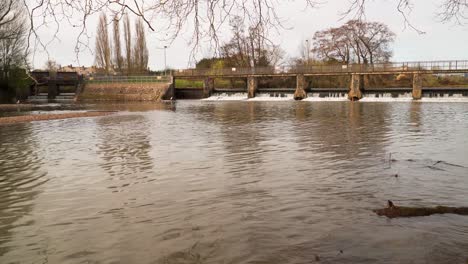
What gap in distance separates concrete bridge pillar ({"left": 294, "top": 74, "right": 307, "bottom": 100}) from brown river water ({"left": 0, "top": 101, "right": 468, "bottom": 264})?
121 ft

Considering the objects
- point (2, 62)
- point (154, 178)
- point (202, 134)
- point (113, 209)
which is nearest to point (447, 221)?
point (113, 209)

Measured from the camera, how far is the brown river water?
231 inches

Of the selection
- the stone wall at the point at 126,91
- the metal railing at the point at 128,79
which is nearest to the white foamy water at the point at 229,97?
the stone wall at the point at 126,91

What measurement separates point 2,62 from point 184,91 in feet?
80.2

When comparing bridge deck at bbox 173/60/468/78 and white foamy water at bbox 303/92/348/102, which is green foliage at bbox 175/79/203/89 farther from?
white foamy water at bbox 303/92/348/102

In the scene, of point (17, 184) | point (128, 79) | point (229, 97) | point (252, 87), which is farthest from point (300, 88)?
point (17, 184)

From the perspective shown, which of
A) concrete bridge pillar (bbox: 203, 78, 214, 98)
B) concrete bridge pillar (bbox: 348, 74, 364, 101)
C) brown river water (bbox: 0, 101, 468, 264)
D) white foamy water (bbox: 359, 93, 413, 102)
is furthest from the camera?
concrete bridge pillar (bbox: 203, 78, 214, 98)

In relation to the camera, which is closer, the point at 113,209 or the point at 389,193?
the point at 113,209

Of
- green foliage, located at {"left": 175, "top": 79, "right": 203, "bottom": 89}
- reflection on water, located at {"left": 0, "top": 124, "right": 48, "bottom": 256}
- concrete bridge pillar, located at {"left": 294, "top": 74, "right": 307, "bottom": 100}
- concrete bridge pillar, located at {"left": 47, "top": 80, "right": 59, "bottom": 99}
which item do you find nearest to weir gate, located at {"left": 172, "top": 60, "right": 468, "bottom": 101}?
concrete bridge pillar, located at {"left": 294, "top": 74, "right": 307, "bottom": 100}

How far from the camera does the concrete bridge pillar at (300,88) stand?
53.6m

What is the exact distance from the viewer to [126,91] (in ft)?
222

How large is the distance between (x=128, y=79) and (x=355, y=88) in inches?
1385

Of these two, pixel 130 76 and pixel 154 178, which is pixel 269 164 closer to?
pixel 154 178

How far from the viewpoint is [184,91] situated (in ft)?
218
